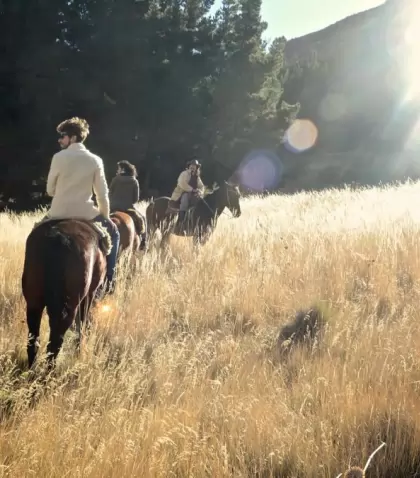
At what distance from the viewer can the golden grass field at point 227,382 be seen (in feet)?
8.72

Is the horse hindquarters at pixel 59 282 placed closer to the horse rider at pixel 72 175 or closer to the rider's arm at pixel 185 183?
the horse rider at pixel 72 175

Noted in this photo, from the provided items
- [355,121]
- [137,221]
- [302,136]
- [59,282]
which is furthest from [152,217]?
[355,121]

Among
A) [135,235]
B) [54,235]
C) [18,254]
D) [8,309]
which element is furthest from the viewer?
[135,235]

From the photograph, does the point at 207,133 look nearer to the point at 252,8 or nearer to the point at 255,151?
the point at 255,151

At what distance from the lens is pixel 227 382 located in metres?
3.43

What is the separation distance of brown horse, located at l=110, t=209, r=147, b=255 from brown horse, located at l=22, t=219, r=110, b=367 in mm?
2915

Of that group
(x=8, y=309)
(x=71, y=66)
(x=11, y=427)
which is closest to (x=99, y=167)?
(x=8, y=309)

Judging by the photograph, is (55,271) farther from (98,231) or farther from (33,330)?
(98,231)

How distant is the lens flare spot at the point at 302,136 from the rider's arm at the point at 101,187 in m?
35.4

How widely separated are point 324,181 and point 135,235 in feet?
114

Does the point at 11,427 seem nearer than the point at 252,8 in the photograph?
Yes

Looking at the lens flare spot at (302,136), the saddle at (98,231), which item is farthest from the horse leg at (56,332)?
the lens flare spot at (302,136)

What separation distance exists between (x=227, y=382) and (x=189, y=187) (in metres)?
7.75

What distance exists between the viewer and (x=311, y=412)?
3.16 meters
